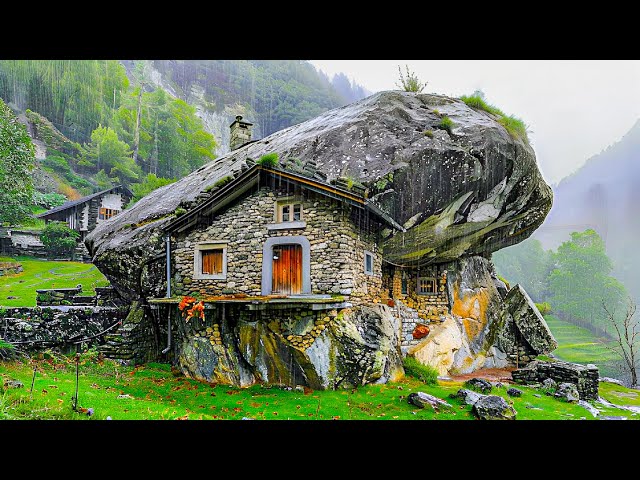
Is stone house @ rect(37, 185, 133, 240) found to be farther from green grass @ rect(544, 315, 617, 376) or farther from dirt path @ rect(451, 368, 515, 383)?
green grass @ rect(544, 315, 617, 376)

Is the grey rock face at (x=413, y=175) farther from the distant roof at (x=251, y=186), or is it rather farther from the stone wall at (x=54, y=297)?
the stone wall at (x=54, y=297)

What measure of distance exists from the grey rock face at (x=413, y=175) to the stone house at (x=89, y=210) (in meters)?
4.44

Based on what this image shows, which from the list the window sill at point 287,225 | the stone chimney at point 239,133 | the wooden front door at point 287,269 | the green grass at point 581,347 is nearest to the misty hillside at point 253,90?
the stone chimney at point 239,133

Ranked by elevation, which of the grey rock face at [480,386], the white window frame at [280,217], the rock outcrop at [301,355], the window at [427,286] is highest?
the white window frame at [280,217]

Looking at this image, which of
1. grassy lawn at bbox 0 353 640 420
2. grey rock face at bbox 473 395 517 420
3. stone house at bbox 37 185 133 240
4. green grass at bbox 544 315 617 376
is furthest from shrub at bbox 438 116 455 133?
green grass at bbox 544 315 617 376

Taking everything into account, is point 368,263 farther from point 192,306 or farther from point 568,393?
point 568,393

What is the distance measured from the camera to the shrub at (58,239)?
14.3 m

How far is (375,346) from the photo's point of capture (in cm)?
912

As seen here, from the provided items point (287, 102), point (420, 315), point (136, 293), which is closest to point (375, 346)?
point (420, 315)

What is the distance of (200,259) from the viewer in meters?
10.5

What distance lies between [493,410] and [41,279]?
14771mm

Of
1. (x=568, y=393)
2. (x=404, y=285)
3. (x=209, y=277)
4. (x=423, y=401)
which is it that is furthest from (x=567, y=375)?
(x=209, y=277)

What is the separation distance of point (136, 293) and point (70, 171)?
15.8 meters

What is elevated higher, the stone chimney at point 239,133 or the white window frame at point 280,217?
the stone chimney at point 239,133
